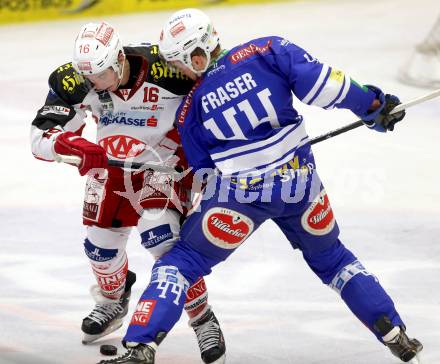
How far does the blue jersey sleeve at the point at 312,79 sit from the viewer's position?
356 centimetres

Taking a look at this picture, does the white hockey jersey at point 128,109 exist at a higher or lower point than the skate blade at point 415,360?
higher

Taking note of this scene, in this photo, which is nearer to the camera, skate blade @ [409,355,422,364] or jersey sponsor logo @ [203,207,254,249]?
jersey sponsor logo @ [203,207,254,249]

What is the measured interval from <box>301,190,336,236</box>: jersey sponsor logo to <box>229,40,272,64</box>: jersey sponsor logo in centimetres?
56

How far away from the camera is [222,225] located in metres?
3.60

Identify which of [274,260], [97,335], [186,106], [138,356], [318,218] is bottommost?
[274,260]

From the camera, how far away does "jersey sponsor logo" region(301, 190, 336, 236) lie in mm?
3701

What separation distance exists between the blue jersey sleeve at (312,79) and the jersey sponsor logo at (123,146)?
0.68 meters

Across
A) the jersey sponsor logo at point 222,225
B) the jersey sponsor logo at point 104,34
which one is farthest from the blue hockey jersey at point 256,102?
the jersey sponsor logo at point 104,34

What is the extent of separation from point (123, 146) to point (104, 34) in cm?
44

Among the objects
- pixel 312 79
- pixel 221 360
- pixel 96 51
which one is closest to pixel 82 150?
pixel 96 51

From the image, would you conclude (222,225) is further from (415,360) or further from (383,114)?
(415,360)

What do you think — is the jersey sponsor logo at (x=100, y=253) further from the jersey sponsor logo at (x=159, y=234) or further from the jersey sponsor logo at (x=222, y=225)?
the jersey sponsor logo at (x=222, y=225)

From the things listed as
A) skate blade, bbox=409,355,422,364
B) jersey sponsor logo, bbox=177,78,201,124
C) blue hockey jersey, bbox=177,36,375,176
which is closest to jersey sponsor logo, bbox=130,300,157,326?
blue hockey jersey, bbox=177,36,375,176

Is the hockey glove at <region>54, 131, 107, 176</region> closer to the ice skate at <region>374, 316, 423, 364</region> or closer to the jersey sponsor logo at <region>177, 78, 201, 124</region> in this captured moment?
Result: the jersey sponsor logo at <region>177, 78, 201, 124</region>
